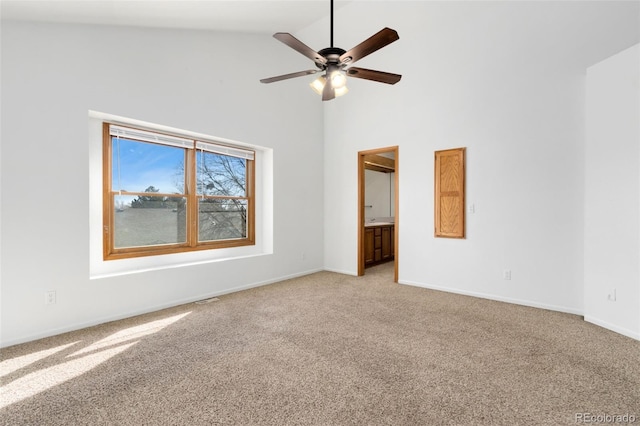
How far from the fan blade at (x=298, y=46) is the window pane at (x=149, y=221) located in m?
2.56

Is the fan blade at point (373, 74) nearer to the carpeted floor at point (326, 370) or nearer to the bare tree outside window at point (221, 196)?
the carpeted floor at point (326, 370)

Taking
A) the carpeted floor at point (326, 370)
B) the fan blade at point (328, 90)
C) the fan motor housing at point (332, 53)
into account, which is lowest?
the carpeted floor at point (326, 370)

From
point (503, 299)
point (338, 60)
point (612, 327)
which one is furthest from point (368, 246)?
point (338, 60)

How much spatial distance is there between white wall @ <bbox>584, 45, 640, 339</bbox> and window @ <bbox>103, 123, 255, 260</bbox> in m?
4.24

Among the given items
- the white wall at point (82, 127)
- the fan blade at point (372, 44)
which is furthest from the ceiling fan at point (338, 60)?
the white wall at point (82, 127)

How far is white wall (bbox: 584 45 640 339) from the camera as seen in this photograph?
8.71ft

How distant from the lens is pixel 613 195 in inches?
110

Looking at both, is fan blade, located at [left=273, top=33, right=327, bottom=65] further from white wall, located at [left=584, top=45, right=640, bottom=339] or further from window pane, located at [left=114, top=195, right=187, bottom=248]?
white wall, located at [left=584, top=45, right=640, bottom=339]

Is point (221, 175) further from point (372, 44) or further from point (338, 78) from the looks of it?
point (372, 44)

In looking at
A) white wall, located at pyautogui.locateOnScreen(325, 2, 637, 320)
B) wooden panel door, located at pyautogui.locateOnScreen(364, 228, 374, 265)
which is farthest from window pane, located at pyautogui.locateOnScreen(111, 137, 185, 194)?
wooden panel door, located at pyautogui.locateOnScreen(364, 228, 374, 265)

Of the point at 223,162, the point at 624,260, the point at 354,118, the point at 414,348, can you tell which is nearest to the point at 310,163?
the point at 354,118

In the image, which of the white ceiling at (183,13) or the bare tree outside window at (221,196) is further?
the bare tree outside window at (221,196)

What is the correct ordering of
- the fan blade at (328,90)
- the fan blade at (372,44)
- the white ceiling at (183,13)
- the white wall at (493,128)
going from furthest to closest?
1. the white wall at (493,128)
2. the fan blade at (328,90)
3. the white ceiling at (183,13)
4. the fan blade at (372,44)

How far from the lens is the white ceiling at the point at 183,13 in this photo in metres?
2.44
